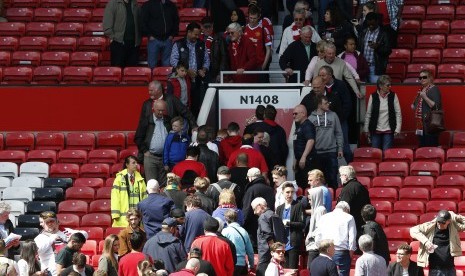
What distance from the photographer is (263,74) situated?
89.0 feet

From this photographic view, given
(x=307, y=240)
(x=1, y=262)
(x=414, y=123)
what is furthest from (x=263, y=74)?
(x=1, y=262)

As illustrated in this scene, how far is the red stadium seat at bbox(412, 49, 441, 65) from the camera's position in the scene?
27125mm

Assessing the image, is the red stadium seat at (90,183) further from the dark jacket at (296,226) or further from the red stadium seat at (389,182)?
the dark jacket at (296,226)

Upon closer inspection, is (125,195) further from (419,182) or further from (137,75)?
(137,75)

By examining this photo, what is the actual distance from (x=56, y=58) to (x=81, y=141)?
7.00 feet

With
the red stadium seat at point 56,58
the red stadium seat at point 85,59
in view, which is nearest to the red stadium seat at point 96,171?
the red stadium seat at point 85,59

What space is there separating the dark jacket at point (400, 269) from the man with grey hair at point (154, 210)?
277cm

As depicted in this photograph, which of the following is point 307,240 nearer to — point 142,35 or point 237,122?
point 237,122

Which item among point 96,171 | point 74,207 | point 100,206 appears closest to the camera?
point 100,206

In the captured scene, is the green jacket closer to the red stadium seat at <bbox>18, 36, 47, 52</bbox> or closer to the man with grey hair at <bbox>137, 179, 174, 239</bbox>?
the red stadium seat at <bbox>18, 36, 47, 52</bbox>

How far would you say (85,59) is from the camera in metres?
28.2

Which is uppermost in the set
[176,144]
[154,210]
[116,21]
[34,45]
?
[116,21]

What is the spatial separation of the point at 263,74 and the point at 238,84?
773mm

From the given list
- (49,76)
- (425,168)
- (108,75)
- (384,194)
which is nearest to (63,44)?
(49,76)
